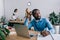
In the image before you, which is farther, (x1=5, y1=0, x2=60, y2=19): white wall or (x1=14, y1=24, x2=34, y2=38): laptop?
(x1=5, y1=0, x2=60, y2=19): white wall

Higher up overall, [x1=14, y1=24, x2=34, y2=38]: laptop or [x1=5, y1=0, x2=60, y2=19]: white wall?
[x1=5, y1=0, x2=60, y2=19]: white wall

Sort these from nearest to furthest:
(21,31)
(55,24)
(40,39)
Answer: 1. (40,39)
2. (21,31)
3. (55,24)

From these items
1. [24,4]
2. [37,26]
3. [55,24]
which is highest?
[24,4]

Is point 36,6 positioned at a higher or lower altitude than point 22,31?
higher

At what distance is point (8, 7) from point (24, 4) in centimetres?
78

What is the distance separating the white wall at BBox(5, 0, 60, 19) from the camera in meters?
6.71

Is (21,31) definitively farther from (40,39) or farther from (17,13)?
(17,13)

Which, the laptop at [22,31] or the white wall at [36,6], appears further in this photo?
the white wall at [36,6]

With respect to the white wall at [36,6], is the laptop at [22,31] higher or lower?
lower

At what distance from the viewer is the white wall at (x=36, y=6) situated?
6.71 meters

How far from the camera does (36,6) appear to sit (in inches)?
269

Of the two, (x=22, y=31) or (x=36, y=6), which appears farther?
(x=36, y=6)

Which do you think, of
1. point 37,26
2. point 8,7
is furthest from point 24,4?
point 37,26

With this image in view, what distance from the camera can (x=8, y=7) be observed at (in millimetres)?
7027
